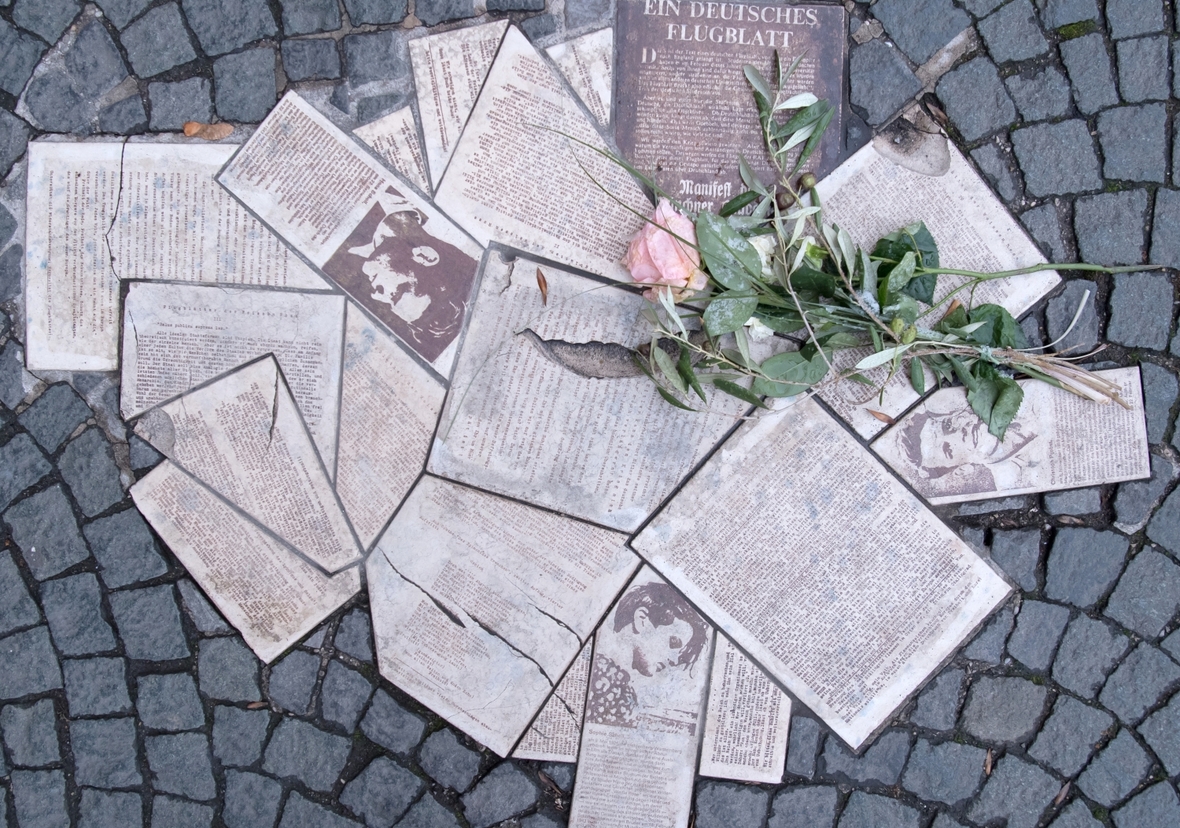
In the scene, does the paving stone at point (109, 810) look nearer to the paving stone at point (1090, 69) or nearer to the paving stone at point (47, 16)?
the paving stone at point (47, 16)

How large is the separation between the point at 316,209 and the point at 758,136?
59.8 inches

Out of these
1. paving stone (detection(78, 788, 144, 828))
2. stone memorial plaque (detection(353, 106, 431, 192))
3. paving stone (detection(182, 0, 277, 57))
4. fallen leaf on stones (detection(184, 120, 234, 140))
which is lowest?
paving stone (detection(78, 788, 144, 828))

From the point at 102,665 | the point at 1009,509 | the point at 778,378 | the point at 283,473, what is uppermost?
the point at 778,378

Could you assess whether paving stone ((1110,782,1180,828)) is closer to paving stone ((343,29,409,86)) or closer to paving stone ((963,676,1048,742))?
paving stone ((963,676,1048,742))

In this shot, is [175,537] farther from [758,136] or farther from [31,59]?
[758,136]

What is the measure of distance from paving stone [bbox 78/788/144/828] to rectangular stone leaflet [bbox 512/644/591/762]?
1320 millimetres

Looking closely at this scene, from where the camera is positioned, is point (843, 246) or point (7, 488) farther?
point (7, 488)

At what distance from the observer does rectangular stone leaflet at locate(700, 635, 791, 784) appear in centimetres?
251

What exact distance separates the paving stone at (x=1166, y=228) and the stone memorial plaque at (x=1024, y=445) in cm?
41

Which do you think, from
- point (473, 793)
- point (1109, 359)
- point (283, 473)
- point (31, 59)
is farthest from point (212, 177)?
point (1109, 359)

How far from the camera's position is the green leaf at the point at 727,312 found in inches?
89.9

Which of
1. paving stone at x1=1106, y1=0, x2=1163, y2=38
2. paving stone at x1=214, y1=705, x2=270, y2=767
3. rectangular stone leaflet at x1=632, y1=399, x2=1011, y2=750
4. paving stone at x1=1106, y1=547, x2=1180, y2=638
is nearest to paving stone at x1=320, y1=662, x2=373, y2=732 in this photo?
paving stone at x1=214, y1=705, x2=270, y2=767

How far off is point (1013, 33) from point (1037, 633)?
2.07 metres

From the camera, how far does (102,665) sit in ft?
8.27
